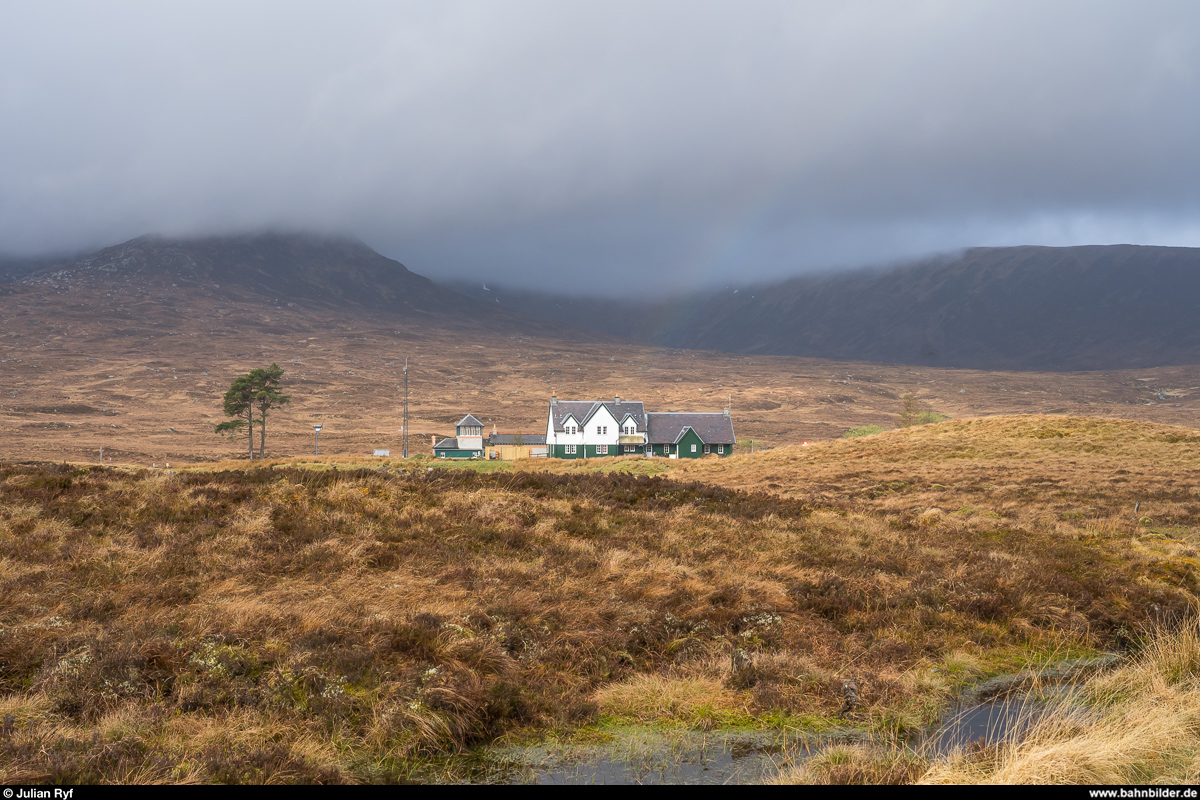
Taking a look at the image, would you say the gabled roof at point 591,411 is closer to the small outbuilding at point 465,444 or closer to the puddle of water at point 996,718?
the small outbuilding at point 465,444

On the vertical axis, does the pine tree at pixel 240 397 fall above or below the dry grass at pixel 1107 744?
below

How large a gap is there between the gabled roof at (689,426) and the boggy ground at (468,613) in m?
63.5

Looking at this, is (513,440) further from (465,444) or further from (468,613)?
(468,613)

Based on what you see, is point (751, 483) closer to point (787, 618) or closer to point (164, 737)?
point (787, 618)

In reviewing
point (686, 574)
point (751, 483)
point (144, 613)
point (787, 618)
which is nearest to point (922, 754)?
point (787, 618)

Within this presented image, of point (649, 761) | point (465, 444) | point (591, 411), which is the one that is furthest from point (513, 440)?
point (649, 761)

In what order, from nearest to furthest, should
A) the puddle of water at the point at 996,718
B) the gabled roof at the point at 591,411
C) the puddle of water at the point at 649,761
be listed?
the puddle of water at the point at 649,761 → the puddle of water at the point at 996,718 → the gabled roof at the point at 591,411

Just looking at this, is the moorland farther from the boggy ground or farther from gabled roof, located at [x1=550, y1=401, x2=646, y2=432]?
gabled roof, located at [x1=550, y1=401, x2=646, y2=432]

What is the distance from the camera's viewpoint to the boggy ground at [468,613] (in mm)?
7113

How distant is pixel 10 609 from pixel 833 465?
4783cm

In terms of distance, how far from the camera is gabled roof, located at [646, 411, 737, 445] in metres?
84.7

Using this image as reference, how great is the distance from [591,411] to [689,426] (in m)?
11.9

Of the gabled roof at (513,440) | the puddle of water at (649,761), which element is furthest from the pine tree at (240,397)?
the puddle of water at (649,761)

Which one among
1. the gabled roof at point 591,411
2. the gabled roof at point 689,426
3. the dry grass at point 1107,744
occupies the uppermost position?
the dry grass at point 1107,744
